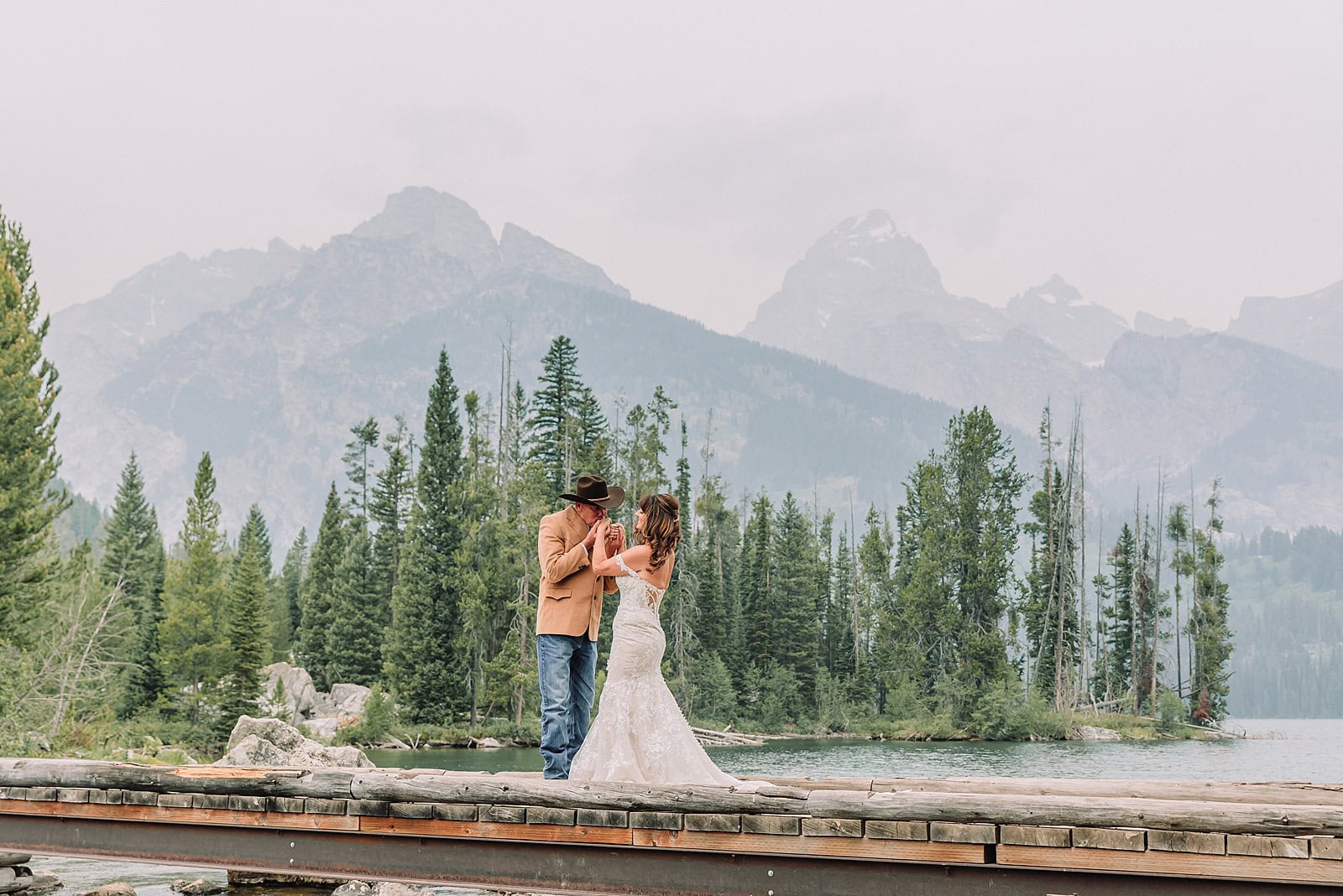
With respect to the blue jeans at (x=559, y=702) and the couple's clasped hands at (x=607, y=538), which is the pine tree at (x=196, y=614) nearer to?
the blue jeans at (x=559, y=702)

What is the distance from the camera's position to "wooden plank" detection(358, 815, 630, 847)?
722 centimetres

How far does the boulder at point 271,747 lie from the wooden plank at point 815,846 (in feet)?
39.1

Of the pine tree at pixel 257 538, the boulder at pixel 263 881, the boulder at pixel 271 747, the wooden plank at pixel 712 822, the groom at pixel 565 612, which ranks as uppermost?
the pine tree at pixel 257 538

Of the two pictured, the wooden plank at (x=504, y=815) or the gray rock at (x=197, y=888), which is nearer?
the wooden plank at (x=504, y=815)

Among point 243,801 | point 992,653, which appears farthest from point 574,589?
point 992,653

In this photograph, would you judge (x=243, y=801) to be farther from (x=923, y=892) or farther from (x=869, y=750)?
(x=869, y=750)

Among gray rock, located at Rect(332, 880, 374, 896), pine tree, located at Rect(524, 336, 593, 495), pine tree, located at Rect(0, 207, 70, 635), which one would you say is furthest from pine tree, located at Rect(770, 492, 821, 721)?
gray rock, located at Rect(332, 880, 374, 896)

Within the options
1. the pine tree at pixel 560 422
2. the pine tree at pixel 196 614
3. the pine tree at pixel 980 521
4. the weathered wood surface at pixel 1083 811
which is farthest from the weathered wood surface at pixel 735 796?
the pine tree at pixel 980 521

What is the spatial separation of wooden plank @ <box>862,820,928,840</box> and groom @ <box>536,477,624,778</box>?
259 centimetres

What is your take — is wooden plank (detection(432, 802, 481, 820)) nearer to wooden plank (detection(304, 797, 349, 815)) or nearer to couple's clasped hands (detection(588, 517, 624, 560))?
wooden plank (detection(304, 797, 349, 815))

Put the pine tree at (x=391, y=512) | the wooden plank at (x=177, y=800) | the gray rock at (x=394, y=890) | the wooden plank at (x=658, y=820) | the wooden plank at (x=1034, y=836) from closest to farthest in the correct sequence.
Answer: the wooden plank at (x=1034, y=836) → the wooden plank at (x=658, y=820) → the wooden plank at (x=177, y=800) → the gray rock at (x=394, y=890) → the pine tree at (x=391, y=512)

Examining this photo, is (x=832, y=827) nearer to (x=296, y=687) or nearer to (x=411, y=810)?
→ (x=411, y=810)

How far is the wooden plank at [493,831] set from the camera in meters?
7.22

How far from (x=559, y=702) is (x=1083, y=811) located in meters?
3.89
